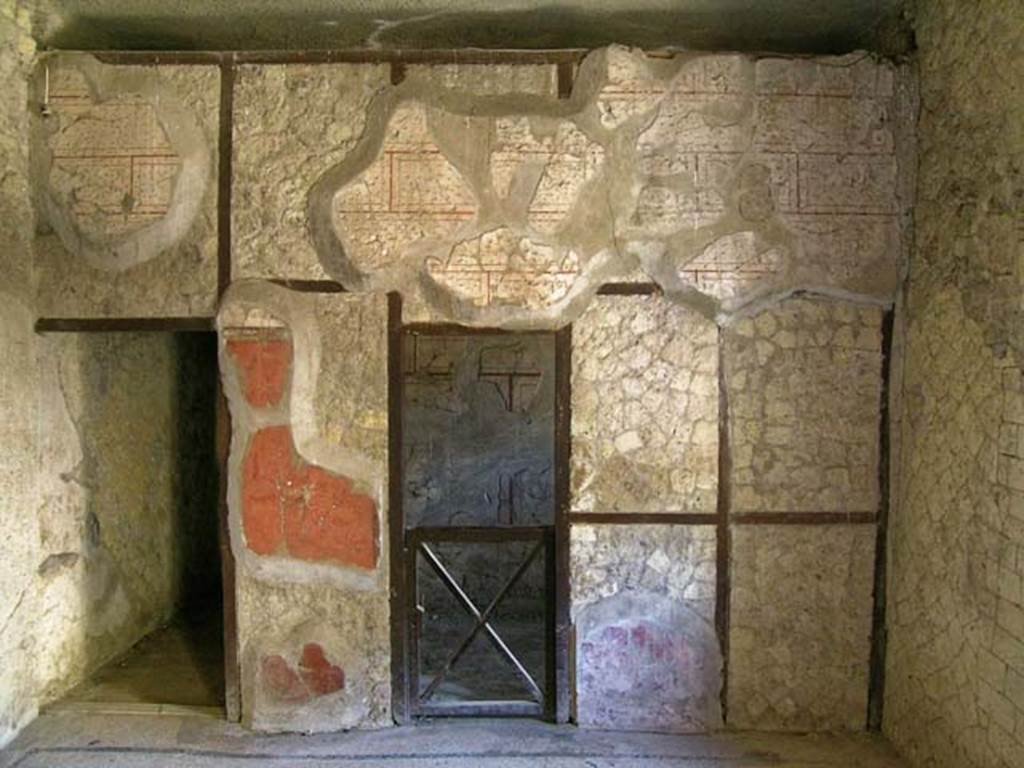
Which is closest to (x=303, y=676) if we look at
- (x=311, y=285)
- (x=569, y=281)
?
(x=311, y=285)

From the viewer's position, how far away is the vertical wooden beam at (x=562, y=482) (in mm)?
2957

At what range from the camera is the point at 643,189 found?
2.93 metres

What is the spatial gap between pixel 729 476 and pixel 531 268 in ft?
Answer: 3.36

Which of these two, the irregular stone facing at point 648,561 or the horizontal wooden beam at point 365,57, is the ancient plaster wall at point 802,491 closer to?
the irregular stone facing at point 648,561

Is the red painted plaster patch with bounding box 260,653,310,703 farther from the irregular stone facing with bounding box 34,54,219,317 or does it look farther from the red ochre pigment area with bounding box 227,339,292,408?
the irregular stone facing with bounding box 34,54,219,317

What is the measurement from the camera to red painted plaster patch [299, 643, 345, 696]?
9.80 feet

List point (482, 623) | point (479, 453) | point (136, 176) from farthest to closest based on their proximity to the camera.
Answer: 1. point (479, 453)
2. point (482, 623)
3. point (136, 176)

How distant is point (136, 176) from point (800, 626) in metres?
2.88

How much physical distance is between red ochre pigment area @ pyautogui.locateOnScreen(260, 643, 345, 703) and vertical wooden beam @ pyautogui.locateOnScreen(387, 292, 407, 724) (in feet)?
0.70

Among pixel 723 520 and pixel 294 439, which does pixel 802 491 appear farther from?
pixel 294 439

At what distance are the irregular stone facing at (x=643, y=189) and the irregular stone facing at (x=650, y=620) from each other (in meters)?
0.84

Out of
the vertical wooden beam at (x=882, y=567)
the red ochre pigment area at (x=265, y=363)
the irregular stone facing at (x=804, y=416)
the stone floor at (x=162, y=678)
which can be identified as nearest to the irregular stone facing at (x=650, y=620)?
the irregular stone facing at (x=804, y=416)

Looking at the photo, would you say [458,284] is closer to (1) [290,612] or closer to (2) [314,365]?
(2) [314,365]

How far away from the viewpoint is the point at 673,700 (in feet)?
9.76
